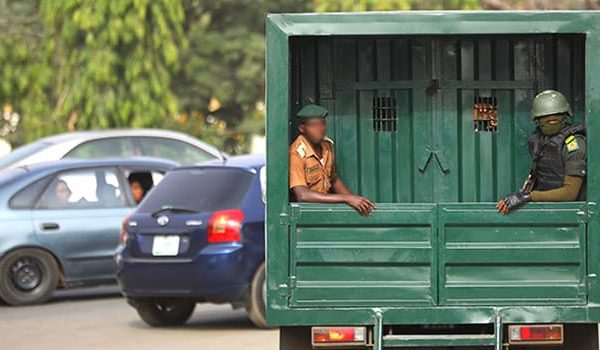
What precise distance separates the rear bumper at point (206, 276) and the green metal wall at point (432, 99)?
3288 millimetres

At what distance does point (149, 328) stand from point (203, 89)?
105ft

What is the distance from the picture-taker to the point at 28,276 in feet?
58.5

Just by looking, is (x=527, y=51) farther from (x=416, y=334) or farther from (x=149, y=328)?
(x=149, y=328)

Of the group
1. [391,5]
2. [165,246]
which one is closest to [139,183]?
[165,246]

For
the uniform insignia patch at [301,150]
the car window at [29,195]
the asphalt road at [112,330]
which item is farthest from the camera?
the car window at [29,195]

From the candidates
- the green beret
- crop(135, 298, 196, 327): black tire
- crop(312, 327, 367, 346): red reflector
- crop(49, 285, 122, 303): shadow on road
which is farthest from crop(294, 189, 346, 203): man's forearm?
crop(49, 285, 122, 303): shadow on road

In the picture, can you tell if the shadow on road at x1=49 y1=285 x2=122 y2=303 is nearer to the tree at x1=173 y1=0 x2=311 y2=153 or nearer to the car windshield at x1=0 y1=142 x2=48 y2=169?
the car windshield at x1=0 y1=142 x2=48 y2=169

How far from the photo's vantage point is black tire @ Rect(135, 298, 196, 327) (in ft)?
50.7

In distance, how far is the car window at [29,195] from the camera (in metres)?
17.9

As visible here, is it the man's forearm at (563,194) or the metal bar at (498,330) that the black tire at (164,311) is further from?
the man's forearm at (563,194)

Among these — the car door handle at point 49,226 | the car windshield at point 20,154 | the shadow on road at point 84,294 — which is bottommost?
the shadow on road at point 84,294

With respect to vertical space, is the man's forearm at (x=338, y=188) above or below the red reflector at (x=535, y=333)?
above

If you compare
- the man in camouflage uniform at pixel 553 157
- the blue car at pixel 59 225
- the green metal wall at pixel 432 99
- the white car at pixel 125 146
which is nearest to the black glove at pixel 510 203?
the man in camouflage uniform at pixel 553 157

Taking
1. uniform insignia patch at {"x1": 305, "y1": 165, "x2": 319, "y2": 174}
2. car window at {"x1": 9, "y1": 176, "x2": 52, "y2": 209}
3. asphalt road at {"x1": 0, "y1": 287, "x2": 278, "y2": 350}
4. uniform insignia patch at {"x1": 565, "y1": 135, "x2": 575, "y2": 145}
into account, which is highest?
uniform insignia patch at {"x1": 565, "y1": 135, "x2": 575, "y2": 145}
